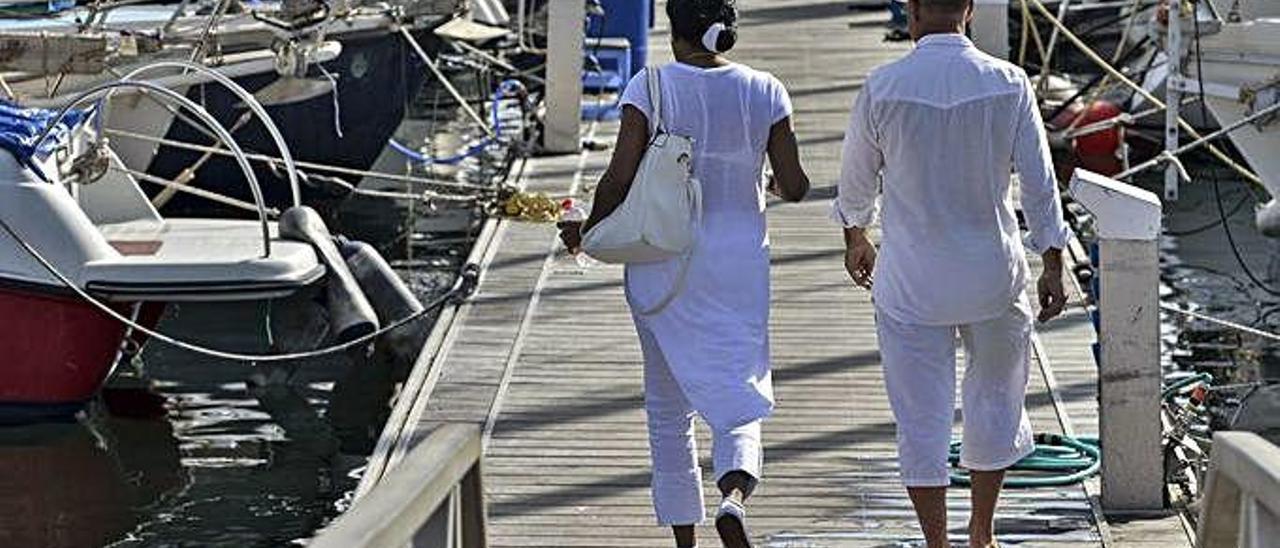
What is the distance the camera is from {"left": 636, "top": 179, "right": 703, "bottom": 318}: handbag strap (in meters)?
6.24

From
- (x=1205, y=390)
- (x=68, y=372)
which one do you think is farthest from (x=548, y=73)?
(x=1205, y=390)

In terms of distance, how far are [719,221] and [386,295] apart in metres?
5.65

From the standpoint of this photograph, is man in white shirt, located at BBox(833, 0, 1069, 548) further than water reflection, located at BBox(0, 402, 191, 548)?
No

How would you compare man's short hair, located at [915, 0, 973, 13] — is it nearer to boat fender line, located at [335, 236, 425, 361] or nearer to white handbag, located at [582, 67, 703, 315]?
white handbag, located at [582, 67, 703, 315]

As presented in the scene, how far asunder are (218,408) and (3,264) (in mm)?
1551

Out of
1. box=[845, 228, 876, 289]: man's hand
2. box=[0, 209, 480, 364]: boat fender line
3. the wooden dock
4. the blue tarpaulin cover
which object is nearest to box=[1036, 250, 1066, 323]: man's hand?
box=[845, 228, 876, 289]: man's hand

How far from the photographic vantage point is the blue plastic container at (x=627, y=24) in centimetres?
1820

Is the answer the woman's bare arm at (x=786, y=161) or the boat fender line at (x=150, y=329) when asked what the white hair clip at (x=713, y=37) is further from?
the boat fender line at (x=150, y=329)

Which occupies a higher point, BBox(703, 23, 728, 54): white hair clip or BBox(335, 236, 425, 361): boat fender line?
BBox(703, 23, 728, 54): white hair clip

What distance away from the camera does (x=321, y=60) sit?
14555 mm

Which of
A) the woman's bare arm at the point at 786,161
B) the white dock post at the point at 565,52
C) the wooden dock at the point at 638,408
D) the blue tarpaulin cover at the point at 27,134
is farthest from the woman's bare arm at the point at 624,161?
the white dock post at the point at 565,52

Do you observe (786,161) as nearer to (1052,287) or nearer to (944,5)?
(944,5)

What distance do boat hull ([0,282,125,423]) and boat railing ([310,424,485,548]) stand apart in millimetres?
5942

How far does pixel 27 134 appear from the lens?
10383 millimetres
